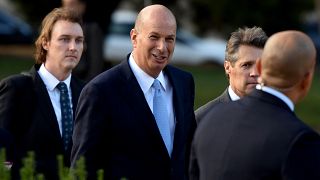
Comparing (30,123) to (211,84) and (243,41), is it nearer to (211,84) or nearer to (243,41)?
(243,41)

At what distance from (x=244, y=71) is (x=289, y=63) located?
1.86 meters

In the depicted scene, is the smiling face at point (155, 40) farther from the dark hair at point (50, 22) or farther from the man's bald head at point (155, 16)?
the dark hair at point (50, 22)

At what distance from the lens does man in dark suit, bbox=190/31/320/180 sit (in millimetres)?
4645

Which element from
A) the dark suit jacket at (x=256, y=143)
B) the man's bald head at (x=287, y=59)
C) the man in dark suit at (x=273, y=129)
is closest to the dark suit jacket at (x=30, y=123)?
the dark suit jacket at (x=256, y=143)

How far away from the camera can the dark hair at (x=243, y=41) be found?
21.9ft

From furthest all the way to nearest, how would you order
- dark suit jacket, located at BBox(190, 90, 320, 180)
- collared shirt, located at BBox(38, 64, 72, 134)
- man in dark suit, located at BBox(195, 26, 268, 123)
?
collared shirt, located at BBox(38, 64, 72, 134), man in dark suit, located at BBox(195, 26, 268, 123), dark suit jacket, located at BBox(190, 90, 320, 180)

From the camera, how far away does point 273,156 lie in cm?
466

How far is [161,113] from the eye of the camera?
20.5ft

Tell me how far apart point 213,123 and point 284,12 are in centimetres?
3216

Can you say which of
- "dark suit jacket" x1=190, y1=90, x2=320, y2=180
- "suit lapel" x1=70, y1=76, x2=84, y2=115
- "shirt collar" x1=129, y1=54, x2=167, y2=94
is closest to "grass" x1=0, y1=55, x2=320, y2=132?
"suit lapel" x1=70, y1=76, x2=84, y2=115

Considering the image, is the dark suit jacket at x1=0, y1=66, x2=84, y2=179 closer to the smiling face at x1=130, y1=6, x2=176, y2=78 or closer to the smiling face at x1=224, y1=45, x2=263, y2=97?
the smiling face at x1=130, y1=6, x2=176, y2=78

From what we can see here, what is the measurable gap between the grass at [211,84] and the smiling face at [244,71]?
37.6 ft

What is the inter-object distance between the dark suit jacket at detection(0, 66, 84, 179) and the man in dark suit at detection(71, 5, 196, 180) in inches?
25.2

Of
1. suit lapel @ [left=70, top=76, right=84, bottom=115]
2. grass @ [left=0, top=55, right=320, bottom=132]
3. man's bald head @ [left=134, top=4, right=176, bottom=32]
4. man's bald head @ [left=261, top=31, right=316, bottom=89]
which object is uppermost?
man's bald head @ [left=134, top=4, right=176, bottom=32]
